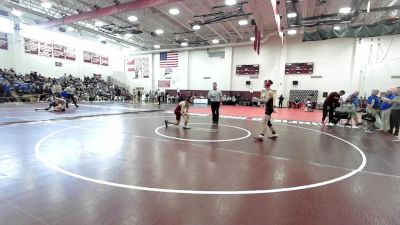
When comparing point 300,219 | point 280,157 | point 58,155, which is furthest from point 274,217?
point 58,155

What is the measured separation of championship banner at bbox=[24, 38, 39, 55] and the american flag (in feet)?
44.8

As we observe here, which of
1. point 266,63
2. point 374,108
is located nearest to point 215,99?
point 374,108

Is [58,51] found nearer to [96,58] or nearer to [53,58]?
[53,58]

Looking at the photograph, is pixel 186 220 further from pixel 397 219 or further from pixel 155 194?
pixel 397 219

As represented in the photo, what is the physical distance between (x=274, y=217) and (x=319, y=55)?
22.9 metres

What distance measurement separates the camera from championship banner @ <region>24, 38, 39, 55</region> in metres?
21.8

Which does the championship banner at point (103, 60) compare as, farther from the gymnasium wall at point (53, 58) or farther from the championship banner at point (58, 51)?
the championship banner at point (58, 51)

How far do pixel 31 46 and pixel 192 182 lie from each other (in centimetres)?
2581

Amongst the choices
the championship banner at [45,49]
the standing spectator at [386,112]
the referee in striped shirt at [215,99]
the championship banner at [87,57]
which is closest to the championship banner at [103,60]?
the championship banner at [87,57]

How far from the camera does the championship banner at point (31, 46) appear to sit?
858 inches


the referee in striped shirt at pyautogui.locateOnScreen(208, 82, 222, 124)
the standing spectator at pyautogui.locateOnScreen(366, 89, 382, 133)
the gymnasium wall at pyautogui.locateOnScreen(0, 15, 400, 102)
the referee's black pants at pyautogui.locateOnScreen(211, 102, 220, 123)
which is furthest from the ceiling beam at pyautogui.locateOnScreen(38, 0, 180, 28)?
the standing spectator at pyautogui.locateOnScreen(366, 89, 382, 133)

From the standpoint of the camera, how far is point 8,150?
500 cm

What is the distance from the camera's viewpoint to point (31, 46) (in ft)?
72.8

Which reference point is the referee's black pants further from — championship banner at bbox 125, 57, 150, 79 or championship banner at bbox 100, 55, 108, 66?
championship banner at bbox 100, 55, 108, 66
